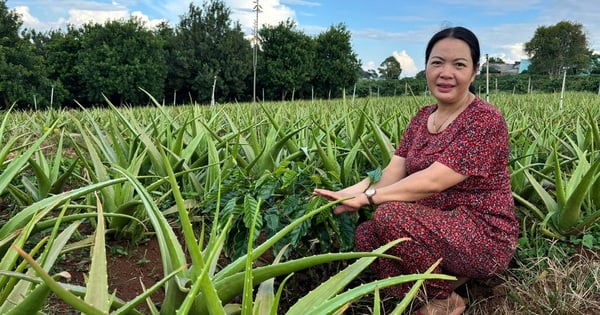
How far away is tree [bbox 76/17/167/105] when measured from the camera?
3061cm

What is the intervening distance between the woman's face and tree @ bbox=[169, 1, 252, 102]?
31916 mm

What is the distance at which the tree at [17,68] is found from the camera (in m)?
26.6

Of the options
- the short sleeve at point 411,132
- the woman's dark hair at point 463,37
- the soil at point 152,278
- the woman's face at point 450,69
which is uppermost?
the woman's dark hair at point 463,37

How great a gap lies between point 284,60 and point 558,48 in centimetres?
3188

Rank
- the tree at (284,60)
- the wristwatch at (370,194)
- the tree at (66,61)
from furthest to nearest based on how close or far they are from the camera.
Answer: the tree at (284,60), the tree at (66,61), the wristwatch at (370,194)

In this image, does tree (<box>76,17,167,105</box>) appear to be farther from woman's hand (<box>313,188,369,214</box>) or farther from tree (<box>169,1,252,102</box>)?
woman's hand (<box>313,188,369,214</box>)

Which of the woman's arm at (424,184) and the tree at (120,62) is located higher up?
the tree at (120,62)

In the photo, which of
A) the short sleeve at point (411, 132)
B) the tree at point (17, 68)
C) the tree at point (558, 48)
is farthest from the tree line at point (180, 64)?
the short sleeve at point (411, 132)

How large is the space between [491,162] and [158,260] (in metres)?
1.47

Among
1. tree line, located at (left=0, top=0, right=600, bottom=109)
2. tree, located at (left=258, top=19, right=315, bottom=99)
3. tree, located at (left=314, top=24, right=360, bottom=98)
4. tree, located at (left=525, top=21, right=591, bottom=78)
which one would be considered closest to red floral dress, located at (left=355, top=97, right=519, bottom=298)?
tree line, located at (left=0, top=0, right=600, bottom=109)

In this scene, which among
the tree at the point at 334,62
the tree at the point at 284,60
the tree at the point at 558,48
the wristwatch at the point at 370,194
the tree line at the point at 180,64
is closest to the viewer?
the wristwatch at the point at 370,194

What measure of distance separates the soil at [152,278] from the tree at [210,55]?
31593 mm

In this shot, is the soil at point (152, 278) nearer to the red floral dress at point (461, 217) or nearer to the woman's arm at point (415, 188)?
the red floral dress at point (461, 217)

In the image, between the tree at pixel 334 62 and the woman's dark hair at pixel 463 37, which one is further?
the tree at pixel 334 62
